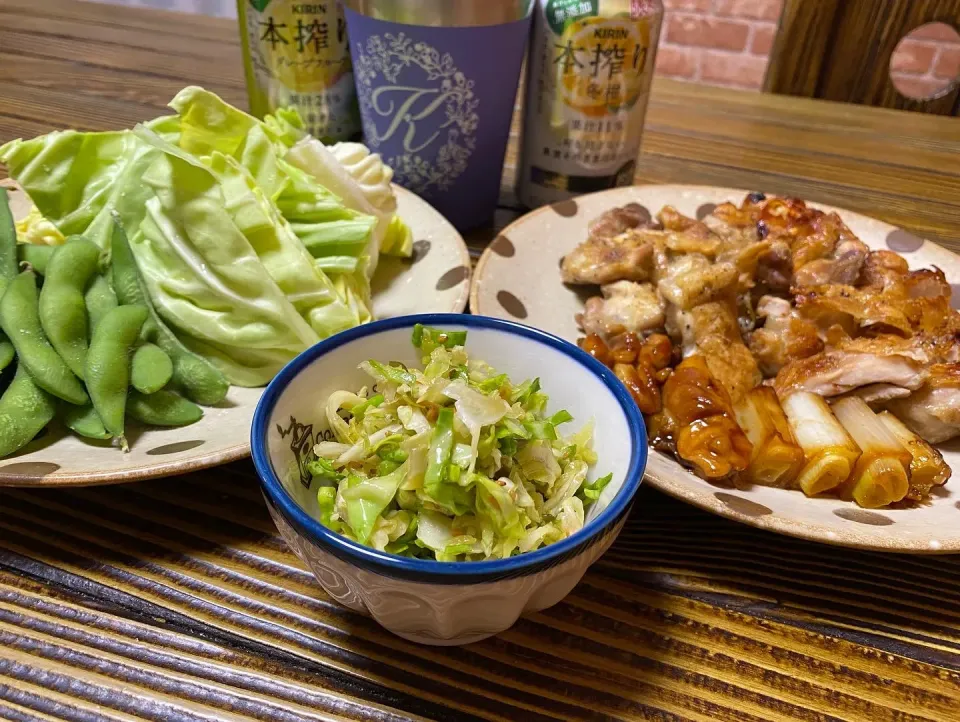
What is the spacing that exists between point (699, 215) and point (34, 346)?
1505 mm

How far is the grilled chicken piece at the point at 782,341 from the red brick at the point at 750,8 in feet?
11.1

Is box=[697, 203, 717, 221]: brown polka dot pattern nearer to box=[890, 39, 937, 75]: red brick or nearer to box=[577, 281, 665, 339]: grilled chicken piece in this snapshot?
box=[577, 281, 665, 339]: grilled chicken piece

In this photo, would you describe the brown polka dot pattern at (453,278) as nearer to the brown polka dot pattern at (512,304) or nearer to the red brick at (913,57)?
the brown polka dot pattern at (512,304)

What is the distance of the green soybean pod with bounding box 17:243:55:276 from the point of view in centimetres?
129

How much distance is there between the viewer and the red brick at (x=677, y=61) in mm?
4363

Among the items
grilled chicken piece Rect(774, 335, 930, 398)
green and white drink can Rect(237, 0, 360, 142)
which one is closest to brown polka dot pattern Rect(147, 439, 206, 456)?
grilled chicken piece Rect(774, 335, 930, 398)

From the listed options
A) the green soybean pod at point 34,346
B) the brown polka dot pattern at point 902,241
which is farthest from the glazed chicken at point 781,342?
the green soybean pod at point 34,346

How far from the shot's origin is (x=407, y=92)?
5.38 ft

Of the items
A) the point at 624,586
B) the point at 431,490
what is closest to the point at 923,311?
the point at 624,586

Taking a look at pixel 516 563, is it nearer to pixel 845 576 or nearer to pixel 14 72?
pixel 845 576

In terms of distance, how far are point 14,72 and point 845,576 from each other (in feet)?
10.2

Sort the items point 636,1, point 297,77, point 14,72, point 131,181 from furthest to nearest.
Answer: point 14,72 < point 297,77 < point 636,1 < point 131,181

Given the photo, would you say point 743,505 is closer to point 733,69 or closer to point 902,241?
point 902,241

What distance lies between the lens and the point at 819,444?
44.0 inches
